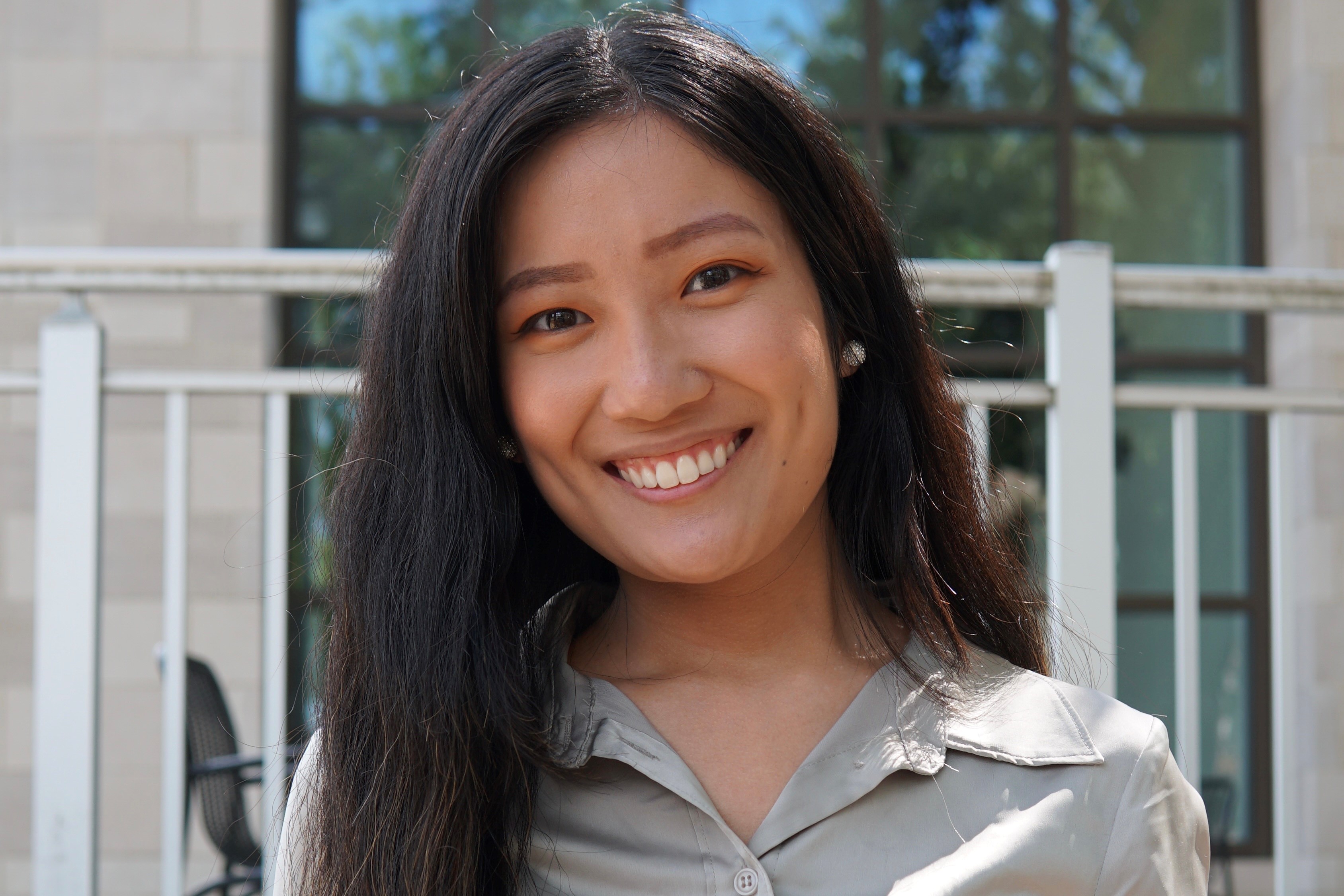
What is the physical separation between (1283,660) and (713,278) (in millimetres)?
1610

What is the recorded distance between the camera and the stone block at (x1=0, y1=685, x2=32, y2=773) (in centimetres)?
444

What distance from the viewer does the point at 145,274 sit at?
2.42 metres

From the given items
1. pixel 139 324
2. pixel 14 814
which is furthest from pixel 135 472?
pixel 14 814

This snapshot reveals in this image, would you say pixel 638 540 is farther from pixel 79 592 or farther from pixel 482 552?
pixel 79 592

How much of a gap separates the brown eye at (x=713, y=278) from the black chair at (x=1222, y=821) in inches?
147

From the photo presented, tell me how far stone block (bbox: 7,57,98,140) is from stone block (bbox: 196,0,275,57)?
0.42m

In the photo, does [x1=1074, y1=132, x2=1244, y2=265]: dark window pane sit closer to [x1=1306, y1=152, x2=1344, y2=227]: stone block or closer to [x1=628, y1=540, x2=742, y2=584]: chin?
[x1=1306, y1=152, x2=1344, y2=227]: stone block

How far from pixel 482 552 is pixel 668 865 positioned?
377 mm

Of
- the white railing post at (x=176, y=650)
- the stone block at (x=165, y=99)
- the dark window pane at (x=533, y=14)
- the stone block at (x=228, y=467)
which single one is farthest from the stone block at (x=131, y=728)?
the dark window pane at (x=533, y=14)

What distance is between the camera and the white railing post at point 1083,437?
2.42 metres

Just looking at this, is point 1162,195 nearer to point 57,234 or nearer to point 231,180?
point 231,180

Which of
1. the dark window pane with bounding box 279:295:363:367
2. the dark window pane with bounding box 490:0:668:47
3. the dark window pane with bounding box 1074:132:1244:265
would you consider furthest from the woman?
the dark window pane with bounding box 1074:132:1244:265

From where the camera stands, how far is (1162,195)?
5508mm

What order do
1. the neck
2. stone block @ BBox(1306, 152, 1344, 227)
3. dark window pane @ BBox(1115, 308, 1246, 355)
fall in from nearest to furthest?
the neck < stone block @ BBox(1306, 152, 1344, 227) < dark window pane @ BBox(1115, 308, 1246, 355)
